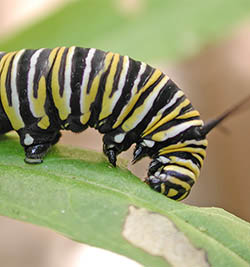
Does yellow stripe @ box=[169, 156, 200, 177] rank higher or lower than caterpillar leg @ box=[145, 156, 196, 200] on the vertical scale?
higher

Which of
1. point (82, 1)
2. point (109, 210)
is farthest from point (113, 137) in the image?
point (82, 1)

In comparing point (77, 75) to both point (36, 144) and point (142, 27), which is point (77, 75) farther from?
point (142, 27)

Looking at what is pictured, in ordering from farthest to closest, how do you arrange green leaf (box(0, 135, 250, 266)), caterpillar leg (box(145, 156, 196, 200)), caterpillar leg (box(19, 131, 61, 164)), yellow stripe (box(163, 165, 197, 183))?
yellow stripe (box(163, 165, 197, 183)), caterpillar leg (box(145, 156, 196, 200)), caterpillar leg (box(19, 131, 61, 164)), green leaf (box(0, 135, 250, 266))

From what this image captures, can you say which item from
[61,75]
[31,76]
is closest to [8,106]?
[31,76]

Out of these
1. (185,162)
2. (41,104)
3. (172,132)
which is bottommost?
(185,162)

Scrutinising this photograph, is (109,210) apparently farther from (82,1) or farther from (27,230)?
(27,230)

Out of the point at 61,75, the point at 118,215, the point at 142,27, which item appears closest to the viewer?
the point at 118,215

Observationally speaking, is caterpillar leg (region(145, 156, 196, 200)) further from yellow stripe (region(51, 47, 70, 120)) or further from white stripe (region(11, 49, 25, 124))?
white stripe (region(11, 49, 25, 124))

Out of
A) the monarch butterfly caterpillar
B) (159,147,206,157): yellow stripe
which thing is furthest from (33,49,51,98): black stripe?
(159,147,206,157): yellow stripe
